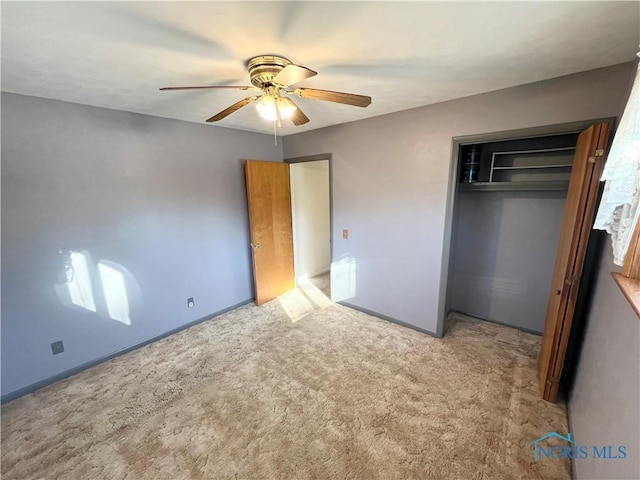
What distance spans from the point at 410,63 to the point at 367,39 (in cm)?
42

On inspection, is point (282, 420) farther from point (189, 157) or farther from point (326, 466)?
point (189, 157)

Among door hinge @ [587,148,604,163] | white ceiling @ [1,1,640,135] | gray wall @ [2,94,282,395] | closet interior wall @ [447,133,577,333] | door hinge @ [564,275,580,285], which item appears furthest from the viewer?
closet interior wall @ [447,133,577,333]

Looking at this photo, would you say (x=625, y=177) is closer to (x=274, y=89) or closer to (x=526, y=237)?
(x=274, y=89)

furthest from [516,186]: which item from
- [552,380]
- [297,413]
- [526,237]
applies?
[297,413]

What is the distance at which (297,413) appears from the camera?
1.85 metres

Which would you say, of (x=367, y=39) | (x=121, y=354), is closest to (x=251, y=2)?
(x=367, y=39)

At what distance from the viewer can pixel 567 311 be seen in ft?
5.69

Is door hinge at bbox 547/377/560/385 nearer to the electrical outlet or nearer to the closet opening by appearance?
the closet opening

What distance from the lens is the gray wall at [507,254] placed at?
2572 millimetres

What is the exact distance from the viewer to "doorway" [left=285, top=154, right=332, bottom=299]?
4156 mm

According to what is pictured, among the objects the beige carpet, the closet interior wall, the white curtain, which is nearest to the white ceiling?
the white curtain

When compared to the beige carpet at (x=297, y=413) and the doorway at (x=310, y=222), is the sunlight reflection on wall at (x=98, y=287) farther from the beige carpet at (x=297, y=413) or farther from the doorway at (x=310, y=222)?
the doorway at (x=310, y=222)

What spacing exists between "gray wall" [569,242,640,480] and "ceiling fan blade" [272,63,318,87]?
1752mm

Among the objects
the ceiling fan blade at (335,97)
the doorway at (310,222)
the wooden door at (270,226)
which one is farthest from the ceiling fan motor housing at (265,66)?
the doorway at (310,222)
